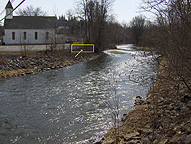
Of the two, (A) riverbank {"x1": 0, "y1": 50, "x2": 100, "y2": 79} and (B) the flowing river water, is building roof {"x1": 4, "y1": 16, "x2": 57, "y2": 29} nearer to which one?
(A) riverbank {"x1": 0, "y1": 50, "x2": 100, "y2": 79}

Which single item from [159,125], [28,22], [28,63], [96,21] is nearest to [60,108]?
[159,125]

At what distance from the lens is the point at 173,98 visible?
8062 millimetres

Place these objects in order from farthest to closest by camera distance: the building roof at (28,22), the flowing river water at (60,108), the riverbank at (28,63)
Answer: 1. the building roof at (28,22)
2. the riverbank at (28,63)
3. the flowing river water at (60,108)

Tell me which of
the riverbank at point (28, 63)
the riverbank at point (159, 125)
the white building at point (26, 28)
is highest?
the white building at point (26, 28)

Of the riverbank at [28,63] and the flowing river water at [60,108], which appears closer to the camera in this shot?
the flowing river water at [60,108]

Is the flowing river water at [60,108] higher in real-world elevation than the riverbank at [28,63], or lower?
lower

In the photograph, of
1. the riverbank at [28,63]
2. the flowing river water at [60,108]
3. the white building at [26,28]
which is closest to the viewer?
the flowing river water at [60,108]

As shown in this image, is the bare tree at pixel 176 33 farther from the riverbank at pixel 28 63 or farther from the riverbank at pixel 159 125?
the riverbank at pixel 28 63

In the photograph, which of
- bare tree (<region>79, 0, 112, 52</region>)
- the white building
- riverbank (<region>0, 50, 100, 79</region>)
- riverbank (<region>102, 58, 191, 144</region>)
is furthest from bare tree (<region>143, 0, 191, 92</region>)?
the white building

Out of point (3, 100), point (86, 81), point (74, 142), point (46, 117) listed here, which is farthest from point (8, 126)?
point (86, 81)

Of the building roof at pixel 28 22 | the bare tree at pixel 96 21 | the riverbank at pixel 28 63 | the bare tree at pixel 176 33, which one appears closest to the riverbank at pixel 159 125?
the bare tree at pixel 176 33

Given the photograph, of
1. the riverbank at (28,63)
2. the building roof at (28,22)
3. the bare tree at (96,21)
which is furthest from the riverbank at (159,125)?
the building roof at (28,22)

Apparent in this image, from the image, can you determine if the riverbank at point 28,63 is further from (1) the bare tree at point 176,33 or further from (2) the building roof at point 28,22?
(2) the building roof at point 28,22

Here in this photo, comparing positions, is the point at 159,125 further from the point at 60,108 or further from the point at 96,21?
the point at 96,21
